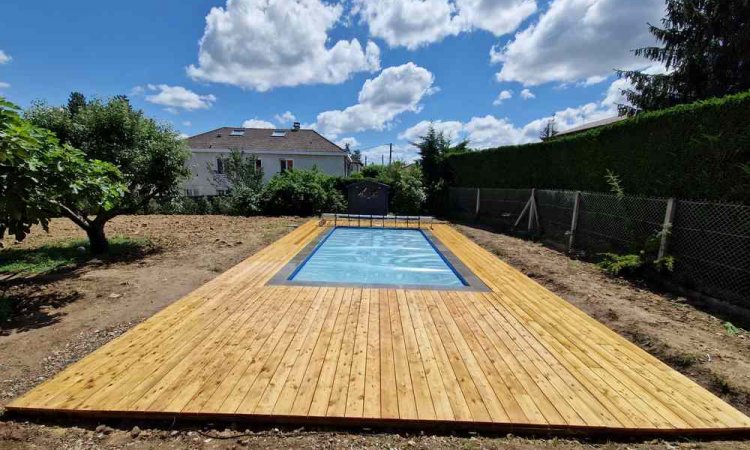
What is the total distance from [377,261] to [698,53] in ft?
56.5

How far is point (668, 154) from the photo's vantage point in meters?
5.59

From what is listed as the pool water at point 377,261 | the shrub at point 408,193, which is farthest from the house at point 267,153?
the pool water at point 377,261

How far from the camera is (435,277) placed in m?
6.68

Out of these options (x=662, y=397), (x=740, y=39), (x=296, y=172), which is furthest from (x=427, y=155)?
(x=662, y=397)

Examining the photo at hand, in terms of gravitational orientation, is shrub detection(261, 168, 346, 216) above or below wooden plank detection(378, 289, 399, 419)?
above

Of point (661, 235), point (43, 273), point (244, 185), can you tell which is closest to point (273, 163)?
point (244, 185)

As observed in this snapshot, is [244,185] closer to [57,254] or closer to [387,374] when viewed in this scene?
[57,254]

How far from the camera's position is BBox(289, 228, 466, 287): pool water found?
6539 millimetres

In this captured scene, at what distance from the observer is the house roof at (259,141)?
74.9 feet

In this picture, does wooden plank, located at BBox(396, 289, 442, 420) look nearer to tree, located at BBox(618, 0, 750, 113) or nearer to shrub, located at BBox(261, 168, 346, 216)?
shrub, located at BBox(261, 168, 346, 216)

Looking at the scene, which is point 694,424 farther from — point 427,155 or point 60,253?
point 427,155

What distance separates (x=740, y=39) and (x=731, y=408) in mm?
18321

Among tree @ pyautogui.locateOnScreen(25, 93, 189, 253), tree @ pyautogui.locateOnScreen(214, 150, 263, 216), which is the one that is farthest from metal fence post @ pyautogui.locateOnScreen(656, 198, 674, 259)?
tree @ pyautogui.locateOnScreen(214, 150, 263, 216)

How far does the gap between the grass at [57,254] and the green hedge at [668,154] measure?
981cm
